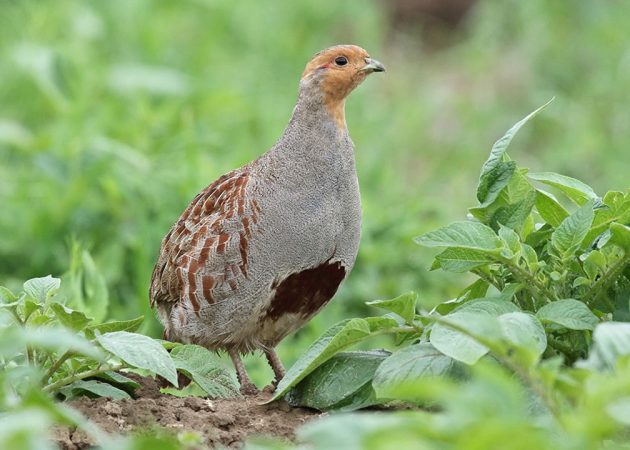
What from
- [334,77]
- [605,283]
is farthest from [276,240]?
[605,283]

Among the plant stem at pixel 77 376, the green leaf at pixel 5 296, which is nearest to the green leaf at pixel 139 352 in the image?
the plant stem at pixel 77 376

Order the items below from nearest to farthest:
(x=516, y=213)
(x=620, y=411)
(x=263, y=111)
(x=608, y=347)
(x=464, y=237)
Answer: (x=620, y=411), (x=608, y=347), (x=464, y=237), (x=516, y=213), (x=263, y=111)

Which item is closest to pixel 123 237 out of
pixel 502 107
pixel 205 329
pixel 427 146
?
pixel 205 329

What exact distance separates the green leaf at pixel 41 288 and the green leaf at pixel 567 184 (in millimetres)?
1158

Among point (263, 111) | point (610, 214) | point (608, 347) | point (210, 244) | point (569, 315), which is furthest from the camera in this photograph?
point (263, 111)

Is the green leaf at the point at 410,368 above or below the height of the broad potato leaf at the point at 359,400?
above

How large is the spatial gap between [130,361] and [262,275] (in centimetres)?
89

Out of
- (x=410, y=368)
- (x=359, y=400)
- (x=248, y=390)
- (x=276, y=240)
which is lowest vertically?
(x=248, y=390)

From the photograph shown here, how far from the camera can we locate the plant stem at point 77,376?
108 inches

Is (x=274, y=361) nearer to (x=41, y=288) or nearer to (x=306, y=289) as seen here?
(x=306, y=289)

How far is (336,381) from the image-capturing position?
288cm

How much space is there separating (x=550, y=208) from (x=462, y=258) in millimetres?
371

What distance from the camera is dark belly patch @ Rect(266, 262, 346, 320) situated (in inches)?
135

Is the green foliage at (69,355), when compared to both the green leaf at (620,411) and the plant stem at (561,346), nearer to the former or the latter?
the plant stem at (561,346)
